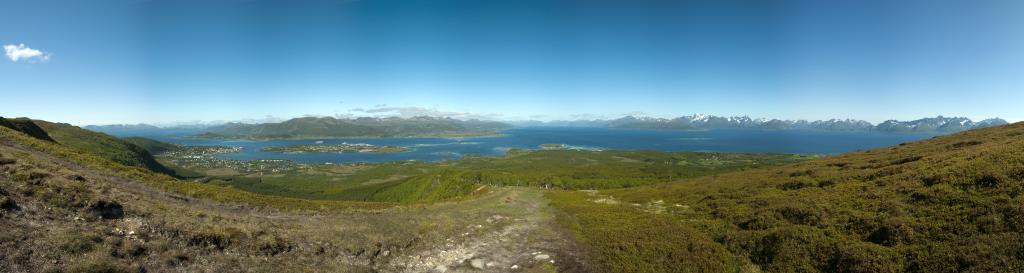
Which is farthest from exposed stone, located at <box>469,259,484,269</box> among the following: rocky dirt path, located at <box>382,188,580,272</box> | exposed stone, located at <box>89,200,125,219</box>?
exposed stone, located at <box>89,200,125,219</box>

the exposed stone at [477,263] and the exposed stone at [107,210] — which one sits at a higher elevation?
the exposed stone at [107,210]

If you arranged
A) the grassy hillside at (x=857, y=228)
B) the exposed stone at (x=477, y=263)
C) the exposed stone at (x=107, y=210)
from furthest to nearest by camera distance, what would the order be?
the exposed stone at (x=477, y=263) < the exposed stone at (x=107, y=210) < the grassy hillside at (x=857, y=228)

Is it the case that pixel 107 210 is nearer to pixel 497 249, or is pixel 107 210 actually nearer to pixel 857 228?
pixel 497 249

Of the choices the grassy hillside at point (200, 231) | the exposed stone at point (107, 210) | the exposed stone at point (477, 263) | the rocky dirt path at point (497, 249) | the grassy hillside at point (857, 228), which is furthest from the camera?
the exposed stone at point (477, 263)

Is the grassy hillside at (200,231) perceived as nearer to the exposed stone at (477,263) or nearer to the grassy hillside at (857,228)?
the exposed stone at (477,263)

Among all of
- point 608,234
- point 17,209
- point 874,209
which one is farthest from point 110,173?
point 874,209

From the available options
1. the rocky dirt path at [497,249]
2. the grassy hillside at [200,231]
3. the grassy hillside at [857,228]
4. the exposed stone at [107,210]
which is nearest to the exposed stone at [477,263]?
the rocky dirt path at [497,249]

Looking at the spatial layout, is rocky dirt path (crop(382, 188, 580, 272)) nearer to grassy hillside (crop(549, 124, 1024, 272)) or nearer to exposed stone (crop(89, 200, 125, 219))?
grassy hillside (crop(549, 124, 1024, 272))

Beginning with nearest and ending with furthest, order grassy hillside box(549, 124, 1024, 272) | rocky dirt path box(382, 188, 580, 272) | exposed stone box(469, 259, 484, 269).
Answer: grassy hillside box(549, 124, 1024, 272), rocky dirt path box(382, 188, 580, 272), exposed stone box(469, 259, 484, 269)

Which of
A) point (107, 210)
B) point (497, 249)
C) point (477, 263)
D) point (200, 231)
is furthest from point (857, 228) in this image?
point (107, 210)
